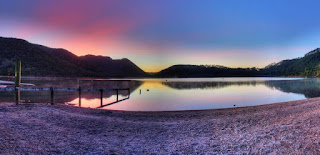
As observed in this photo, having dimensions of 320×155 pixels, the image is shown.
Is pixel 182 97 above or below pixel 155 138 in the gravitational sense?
below

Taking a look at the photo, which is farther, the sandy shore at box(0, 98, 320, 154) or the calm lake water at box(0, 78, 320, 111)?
the calm lake water at box(0, 78, 320, 111)

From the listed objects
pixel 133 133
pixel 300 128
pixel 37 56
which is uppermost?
pixel 37 56

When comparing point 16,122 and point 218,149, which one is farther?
point 16,122

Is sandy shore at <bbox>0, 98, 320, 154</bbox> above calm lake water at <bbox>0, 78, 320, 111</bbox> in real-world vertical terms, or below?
above

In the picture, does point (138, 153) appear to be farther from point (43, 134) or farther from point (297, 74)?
point (297, 74)

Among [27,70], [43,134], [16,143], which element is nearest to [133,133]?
[43,134]

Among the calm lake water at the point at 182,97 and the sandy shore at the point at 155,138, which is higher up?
the sandy shore at the point at 155,138

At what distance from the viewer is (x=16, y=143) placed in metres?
6.33

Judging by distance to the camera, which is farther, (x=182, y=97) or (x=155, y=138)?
(x=182, y=97)

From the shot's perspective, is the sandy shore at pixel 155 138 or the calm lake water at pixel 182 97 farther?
the calm lake water at pixel 182 97

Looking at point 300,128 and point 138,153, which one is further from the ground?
point 300,128

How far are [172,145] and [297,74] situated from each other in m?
200

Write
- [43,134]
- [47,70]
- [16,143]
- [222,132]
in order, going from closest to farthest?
[16,143], [43,134], [222,132], [47,70]

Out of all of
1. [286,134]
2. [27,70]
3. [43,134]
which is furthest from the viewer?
[27,70]
